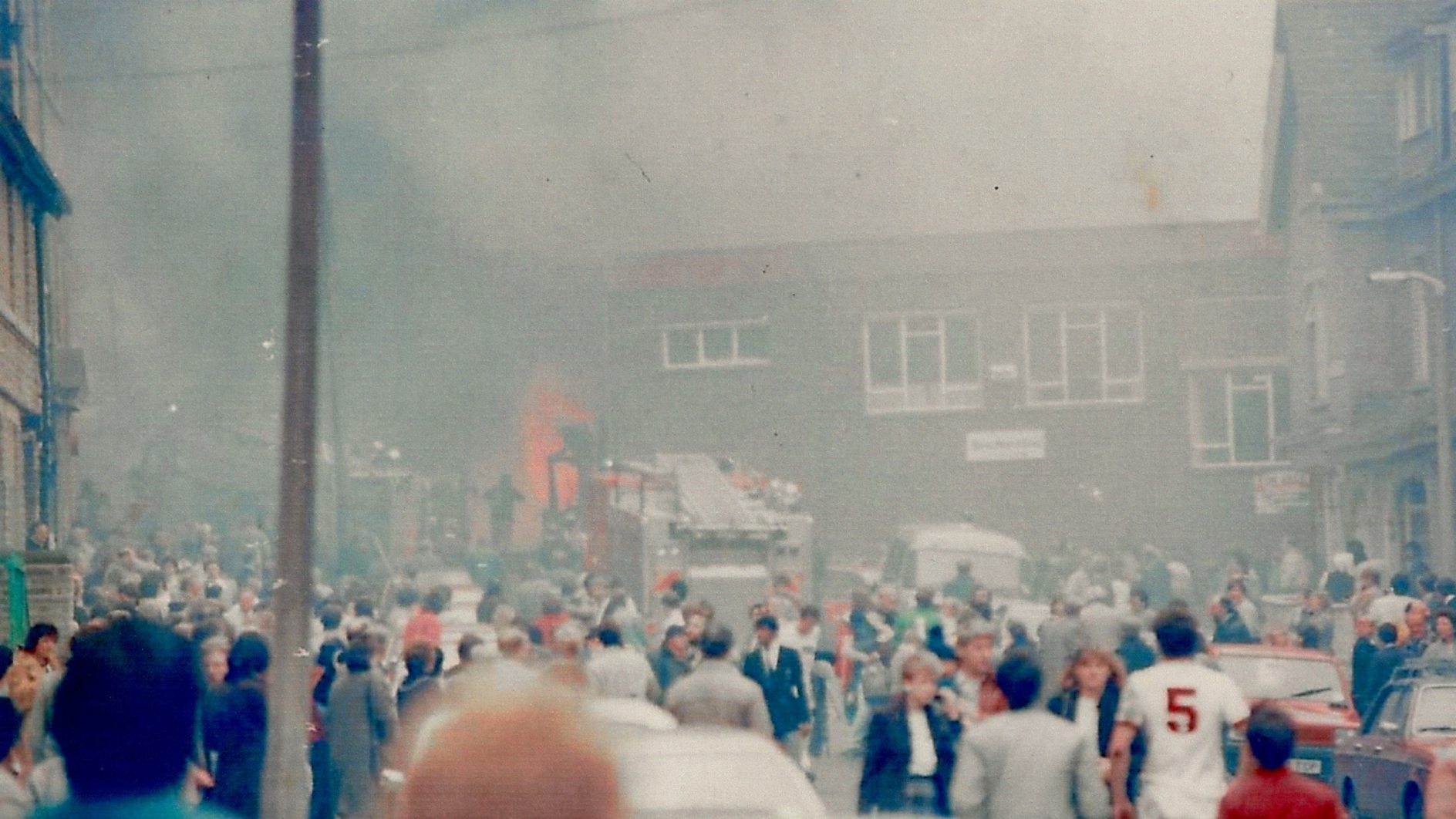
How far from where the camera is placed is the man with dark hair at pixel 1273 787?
20.8ft

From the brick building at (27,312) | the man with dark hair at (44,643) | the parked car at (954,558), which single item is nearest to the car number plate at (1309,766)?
the man with dark hair at (44,643)

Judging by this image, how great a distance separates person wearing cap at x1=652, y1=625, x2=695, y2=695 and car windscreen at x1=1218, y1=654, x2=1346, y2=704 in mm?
3379

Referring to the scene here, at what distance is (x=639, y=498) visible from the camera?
26922 millimetres

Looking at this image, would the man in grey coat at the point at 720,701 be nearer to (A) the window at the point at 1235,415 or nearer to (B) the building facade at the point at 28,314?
(B) the building facade at the point at 28,314

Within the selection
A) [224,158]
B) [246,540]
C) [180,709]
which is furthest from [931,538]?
[180,709]

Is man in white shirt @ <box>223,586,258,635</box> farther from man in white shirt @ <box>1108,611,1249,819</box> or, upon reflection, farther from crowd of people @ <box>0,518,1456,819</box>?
man in white shirt @ <box>1108,611,1249,819</box>

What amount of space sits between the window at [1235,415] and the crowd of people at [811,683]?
67.4 feet

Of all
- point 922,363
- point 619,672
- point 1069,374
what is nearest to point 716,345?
point 922,363

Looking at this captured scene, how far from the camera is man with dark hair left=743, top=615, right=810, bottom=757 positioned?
531 inches

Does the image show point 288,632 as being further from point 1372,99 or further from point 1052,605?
point 1372,99

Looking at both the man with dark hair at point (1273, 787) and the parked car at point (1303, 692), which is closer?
the man with dark hair at point (1273, 787)

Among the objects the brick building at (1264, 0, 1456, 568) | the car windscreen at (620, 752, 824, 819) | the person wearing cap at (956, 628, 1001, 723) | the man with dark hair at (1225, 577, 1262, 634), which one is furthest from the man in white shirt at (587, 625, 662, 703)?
the brick building at (1264, 0, 1456, 568)

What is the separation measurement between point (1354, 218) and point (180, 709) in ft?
107

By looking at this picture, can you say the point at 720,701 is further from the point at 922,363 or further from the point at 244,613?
the point at 922,363
